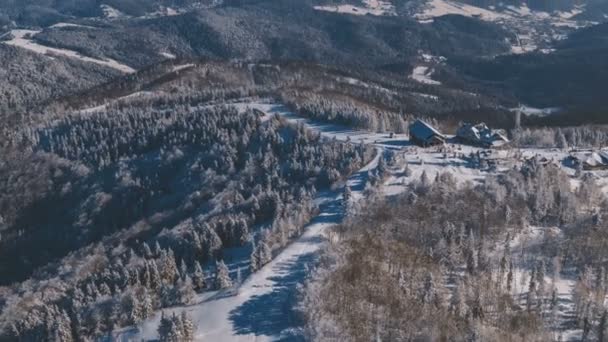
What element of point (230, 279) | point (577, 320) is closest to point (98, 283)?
point (230, 279)

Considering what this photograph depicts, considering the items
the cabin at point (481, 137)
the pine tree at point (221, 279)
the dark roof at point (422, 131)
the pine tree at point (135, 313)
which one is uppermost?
the dark roof at point (422, 131)

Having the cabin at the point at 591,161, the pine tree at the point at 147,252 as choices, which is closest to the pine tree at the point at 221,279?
the pine tree at the point at 147,252

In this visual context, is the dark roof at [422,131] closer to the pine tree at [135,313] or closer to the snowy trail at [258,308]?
the snowy trail at [258,308]

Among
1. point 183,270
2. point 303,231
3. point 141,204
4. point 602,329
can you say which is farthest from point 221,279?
point 141,204

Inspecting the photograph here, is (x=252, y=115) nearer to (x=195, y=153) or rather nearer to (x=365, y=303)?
(x=195, y=153)

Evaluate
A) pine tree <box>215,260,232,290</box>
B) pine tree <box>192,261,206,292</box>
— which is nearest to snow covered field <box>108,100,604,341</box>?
pine tree <box>215,260,232,290</box>

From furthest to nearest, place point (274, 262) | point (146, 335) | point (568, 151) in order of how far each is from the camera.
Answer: point (568, 151) → point (274, 262) → point (146, 335)
